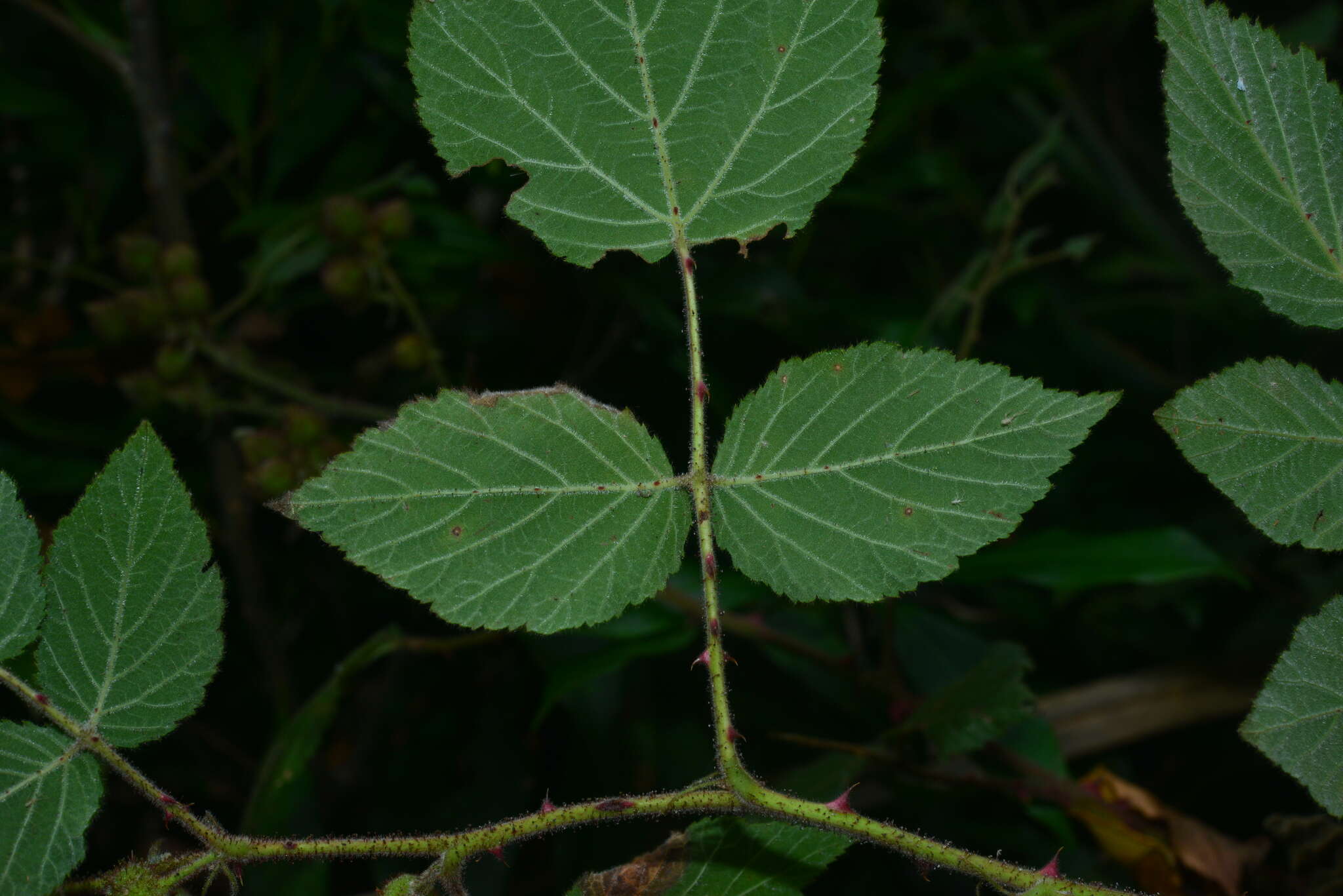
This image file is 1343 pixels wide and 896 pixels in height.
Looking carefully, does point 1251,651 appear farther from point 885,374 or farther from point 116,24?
point 116,24

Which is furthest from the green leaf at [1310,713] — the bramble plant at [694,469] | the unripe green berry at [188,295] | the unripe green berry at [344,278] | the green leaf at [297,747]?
the unripe green berry at [188,295]

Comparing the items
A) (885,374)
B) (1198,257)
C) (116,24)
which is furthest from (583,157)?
(1198,257)

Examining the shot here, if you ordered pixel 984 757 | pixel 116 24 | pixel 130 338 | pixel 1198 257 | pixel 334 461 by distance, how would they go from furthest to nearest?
pixel 1198 257
pixel 116 24
pixel 130 338
pixel 984 757
pixel 334 461

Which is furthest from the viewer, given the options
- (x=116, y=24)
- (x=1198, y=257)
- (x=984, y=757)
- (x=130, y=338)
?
(x=1198, y=257)

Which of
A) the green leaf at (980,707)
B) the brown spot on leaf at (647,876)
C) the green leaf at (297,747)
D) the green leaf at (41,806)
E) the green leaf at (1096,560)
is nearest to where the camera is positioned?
the green leaf at (41,806)

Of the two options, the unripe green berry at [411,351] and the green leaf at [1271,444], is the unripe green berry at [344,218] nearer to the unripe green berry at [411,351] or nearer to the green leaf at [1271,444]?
the unripe green berry at [411,351]

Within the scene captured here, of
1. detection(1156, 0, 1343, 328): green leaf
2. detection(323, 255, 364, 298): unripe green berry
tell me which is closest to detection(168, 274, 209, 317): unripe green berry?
detection(323, 255, 364, 298): unripe green berry

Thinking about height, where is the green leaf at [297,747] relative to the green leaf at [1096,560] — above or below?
below
